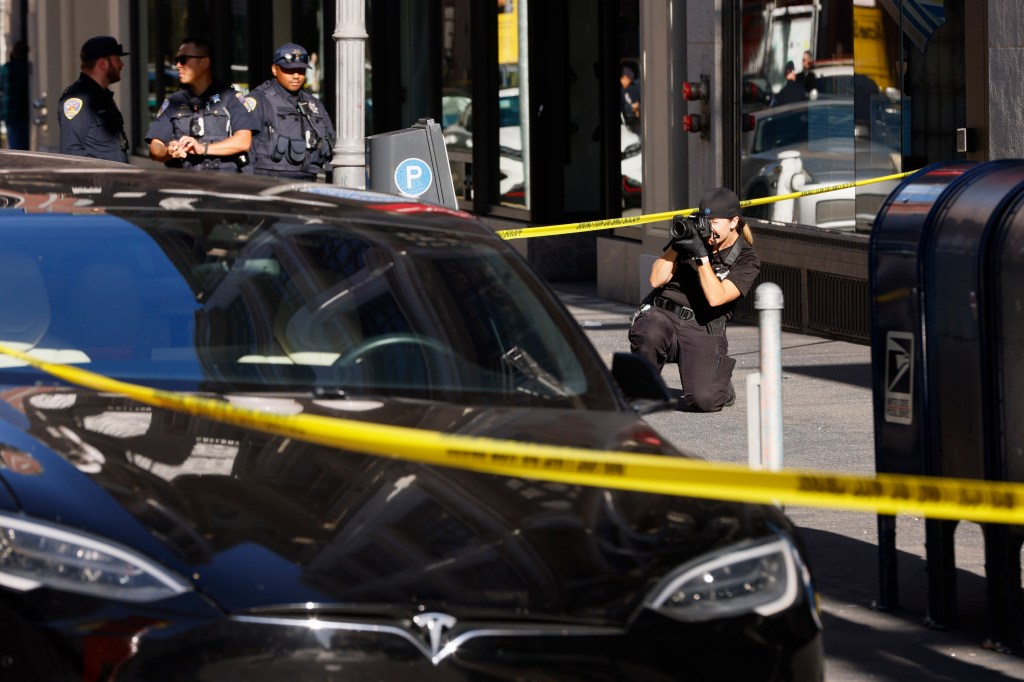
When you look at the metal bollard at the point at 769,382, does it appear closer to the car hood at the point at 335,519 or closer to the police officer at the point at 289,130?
the car hood at the point at 335,519

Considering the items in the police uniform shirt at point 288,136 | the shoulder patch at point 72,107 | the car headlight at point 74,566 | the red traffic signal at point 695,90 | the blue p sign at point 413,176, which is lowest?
the car headlight at point 74,566

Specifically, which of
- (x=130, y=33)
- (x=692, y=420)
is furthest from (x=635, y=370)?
(x=130, y=33)

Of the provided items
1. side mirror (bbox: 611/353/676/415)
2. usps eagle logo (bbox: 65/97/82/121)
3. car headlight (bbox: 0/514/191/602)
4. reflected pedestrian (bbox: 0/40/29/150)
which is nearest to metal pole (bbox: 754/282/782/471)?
side mirror (bbox: 611/353/676/415)

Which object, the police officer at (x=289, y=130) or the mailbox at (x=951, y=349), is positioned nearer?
the mailbox at (x=951, y=349)

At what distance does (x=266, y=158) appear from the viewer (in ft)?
36.9

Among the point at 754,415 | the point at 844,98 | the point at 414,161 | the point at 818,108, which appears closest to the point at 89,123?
the point at 414,161

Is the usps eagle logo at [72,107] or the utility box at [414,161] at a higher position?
the usps eagle logo at [72,107]

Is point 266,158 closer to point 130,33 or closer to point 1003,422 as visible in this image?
point 1003,422

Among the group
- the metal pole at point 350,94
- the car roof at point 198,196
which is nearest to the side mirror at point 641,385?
the car roof at point 198,196

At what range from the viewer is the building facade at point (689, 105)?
11141mm

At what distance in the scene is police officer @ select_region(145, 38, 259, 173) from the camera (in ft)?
36.9

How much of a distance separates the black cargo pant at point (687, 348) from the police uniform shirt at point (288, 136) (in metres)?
2.92

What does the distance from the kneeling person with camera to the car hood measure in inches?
192

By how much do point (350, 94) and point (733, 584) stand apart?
6745mm
